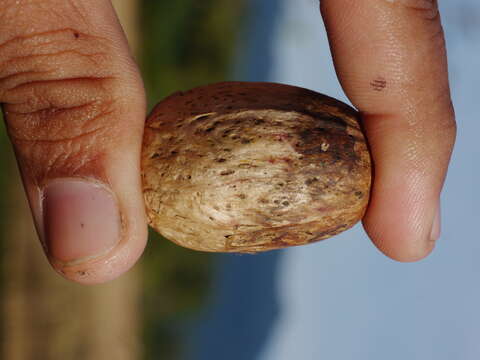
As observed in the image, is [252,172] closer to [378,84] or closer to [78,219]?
[78,219]

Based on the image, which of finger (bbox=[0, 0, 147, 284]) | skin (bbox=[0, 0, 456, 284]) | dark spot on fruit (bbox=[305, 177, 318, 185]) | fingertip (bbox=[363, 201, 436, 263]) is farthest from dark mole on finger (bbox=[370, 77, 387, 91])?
finger (bbox=[0, 0, 147, 284])

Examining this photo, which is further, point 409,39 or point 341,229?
point 409,39

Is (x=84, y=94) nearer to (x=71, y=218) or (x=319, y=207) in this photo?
(x=71, y=218)

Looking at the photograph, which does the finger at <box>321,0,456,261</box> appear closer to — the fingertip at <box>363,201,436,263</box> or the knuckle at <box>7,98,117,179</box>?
the fingertip at <box>363,201,436,263</box>

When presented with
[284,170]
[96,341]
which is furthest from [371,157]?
[96,341]

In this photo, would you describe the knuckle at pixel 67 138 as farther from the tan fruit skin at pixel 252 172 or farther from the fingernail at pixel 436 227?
the fingernail at pixel 436 227

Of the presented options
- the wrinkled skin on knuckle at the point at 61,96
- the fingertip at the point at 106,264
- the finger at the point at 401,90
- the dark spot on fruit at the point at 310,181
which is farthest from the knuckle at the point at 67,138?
the finger at the point at 401,90

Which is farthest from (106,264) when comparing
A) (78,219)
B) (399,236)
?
(399,236)
